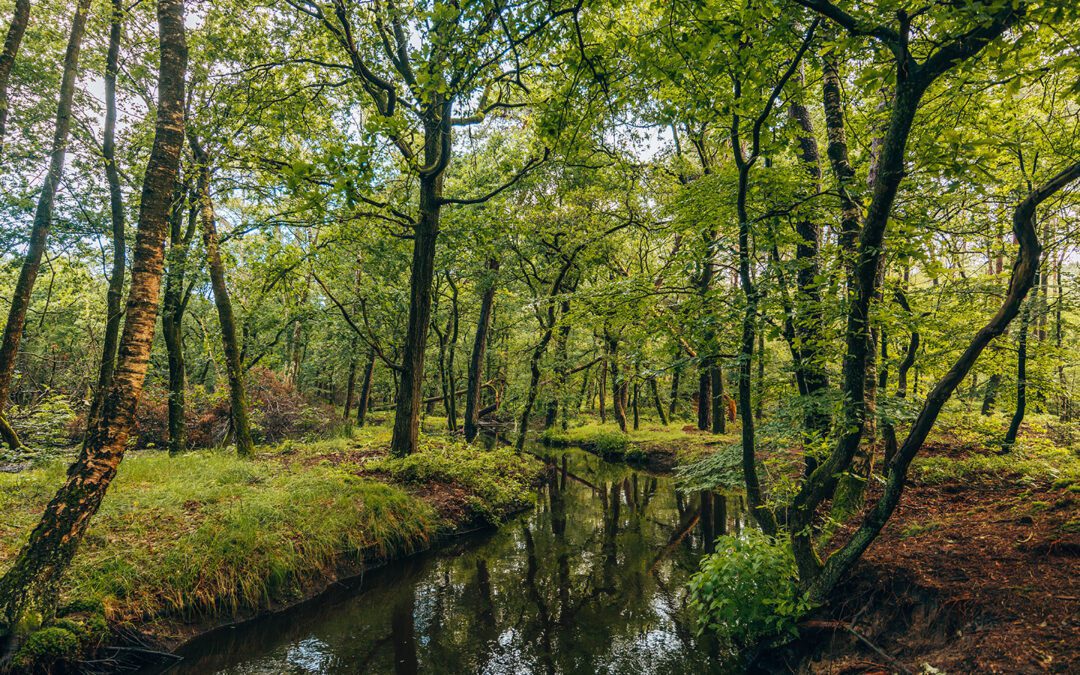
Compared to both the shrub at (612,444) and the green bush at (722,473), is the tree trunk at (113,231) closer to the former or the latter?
the green bush at (722,473)

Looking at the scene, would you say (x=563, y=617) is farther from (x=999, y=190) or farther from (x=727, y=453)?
(x=999, y=190)

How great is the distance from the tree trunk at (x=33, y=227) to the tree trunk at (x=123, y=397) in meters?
5.13

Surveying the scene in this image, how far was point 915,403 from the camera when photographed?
5.14 metres

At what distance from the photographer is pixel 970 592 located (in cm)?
376

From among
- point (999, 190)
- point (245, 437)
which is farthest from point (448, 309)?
point (999, 190)

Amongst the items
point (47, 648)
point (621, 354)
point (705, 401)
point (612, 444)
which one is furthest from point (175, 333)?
point (705, 401)

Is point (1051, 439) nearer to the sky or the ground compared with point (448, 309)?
nearer to the ground

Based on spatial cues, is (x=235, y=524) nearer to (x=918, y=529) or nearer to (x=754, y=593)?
(x=754, y=593)

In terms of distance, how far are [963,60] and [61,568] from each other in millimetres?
8789

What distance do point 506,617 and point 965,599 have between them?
5124 mm

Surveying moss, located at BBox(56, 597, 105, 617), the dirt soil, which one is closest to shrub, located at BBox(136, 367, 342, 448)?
moss, located at BBox(56, 597, 105, 617)

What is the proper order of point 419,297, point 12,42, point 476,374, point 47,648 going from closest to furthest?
1. point 47,648
2. point 12,42
3. point 419,297
4. point 476,374

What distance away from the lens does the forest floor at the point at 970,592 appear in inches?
128

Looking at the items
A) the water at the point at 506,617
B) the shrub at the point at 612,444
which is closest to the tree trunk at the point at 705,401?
the shrub at the point at 612,444
